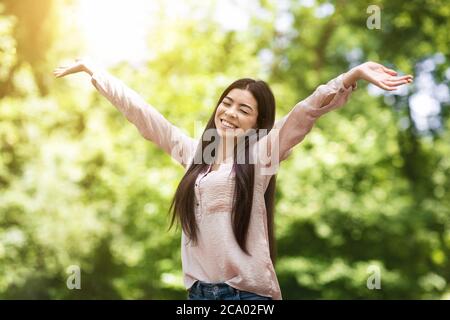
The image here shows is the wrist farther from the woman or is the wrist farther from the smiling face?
the smiling face

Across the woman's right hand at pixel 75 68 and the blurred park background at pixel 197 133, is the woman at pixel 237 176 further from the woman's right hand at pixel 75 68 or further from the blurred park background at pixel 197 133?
the blurred park background at pixel 197 133

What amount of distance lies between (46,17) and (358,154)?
5538mm

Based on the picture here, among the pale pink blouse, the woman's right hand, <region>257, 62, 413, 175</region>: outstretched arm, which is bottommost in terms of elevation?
the pale pink blouse

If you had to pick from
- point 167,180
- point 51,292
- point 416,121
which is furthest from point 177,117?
point 416,121

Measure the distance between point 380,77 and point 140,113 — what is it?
0.85m

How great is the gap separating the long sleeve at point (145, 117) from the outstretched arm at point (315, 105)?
34cm

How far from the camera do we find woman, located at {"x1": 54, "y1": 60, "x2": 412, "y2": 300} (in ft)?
6.82

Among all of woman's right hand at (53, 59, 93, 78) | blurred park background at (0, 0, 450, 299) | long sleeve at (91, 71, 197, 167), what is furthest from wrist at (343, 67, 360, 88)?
blurred park background at (0, 0, 450, 299)

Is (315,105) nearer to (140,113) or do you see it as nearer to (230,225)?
(230,225)

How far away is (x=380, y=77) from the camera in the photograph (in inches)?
80.0

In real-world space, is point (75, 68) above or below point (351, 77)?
above

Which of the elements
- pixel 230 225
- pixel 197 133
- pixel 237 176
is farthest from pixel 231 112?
pixel 197 133

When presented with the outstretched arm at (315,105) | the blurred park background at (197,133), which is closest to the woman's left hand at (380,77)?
the outstretched arm at (315,105)

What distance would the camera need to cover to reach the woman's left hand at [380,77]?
202 cm
